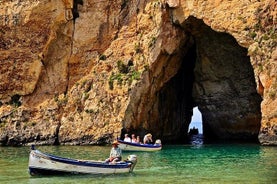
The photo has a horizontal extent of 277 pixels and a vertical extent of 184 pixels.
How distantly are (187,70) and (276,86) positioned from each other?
49.8ft

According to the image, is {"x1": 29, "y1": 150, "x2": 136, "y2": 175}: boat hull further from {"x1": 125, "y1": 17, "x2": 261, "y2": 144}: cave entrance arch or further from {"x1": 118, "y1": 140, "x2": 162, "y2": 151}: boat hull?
{"x1": 125, "y1": 17, "x2": 261, "y2": 144}: cave entrance arch

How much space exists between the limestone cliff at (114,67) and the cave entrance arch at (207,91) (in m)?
0.09

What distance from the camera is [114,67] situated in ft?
133

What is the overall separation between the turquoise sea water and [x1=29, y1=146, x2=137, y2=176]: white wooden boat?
315 millimetres

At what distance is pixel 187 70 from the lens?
4847 centimetres

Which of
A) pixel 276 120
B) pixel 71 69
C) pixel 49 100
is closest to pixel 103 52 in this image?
pixel 71 69

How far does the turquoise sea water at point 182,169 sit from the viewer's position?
65.9ft

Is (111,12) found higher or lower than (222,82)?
higher

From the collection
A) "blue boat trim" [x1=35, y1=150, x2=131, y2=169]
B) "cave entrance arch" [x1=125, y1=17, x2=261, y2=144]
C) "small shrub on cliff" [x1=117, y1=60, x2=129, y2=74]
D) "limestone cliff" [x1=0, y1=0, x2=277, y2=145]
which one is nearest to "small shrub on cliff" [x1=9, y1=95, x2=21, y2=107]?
"limestone cliff" [x1=0, y1=0, x2=277, y2=145]

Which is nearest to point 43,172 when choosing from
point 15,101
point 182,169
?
point 182,169

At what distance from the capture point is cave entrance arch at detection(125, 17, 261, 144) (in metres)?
40.1

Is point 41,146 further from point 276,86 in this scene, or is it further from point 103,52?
point 276,86

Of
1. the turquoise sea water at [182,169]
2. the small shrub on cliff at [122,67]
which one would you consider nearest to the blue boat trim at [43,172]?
the turquoise sea water at [182,169]

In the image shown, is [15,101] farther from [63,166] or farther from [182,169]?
[182,169]
